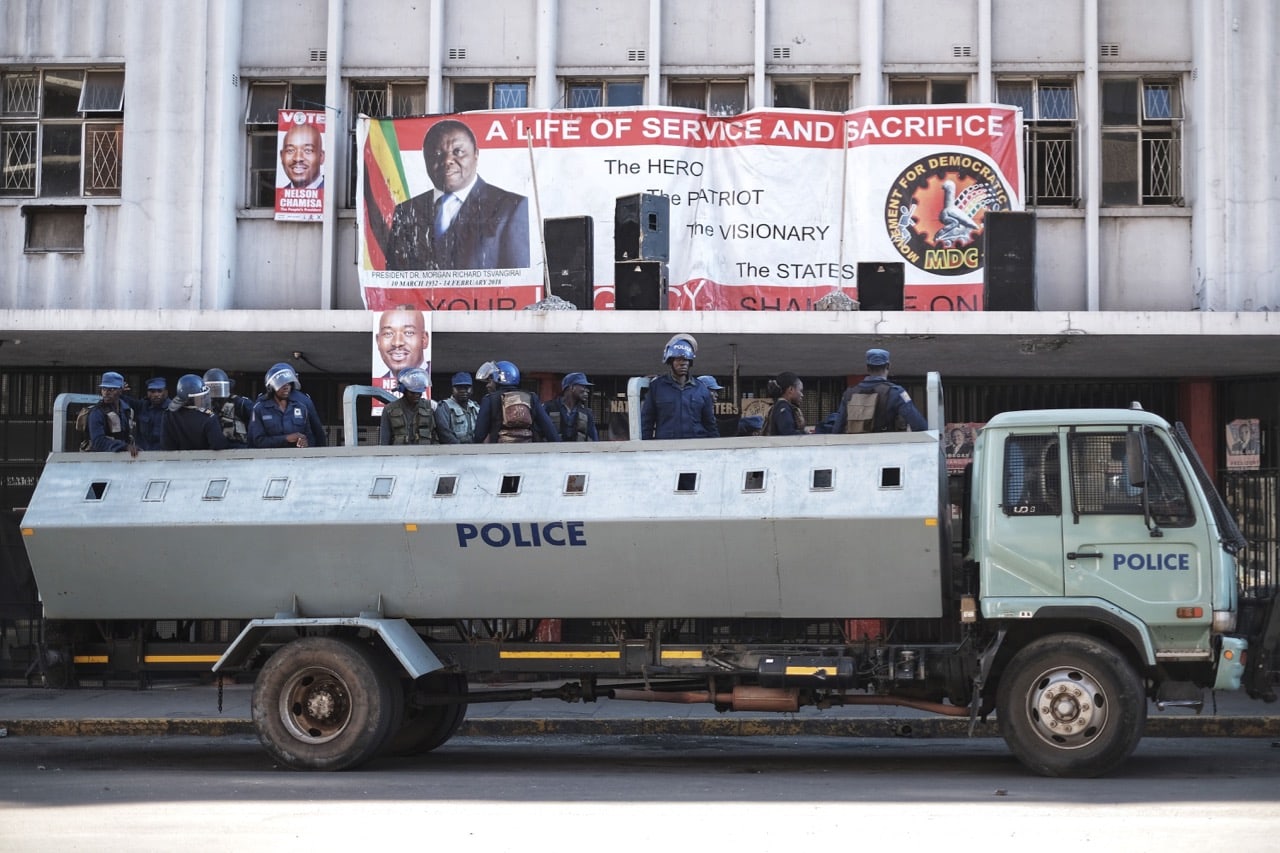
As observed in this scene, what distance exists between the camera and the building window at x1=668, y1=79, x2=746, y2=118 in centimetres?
1856

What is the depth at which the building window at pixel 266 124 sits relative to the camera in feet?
61.6

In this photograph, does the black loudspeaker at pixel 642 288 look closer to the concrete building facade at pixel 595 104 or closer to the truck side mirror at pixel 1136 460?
the concrete building facade at pixel 595 104

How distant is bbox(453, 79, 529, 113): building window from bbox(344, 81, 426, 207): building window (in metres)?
0.45

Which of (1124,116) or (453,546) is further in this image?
(1124,116)

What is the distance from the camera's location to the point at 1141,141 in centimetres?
1827

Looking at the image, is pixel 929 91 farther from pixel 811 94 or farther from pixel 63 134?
pixel 63 134

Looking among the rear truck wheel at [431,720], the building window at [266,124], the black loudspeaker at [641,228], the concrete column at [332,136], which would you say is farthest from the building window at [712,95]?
the rear truck wheel at [431,720]

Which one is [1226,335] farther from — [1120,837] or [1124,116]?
[1120,837]

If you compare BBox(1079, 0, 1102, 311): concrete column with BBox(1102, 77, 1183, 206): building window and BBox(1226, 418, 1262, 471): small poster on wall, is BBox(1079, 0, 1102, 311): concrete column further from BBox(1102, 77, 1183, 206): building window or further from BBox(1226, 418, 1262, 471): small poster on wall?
BBox(1226, 418, 1262, 471): small poster on wall

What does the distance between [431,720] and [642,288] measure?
19.0 feet

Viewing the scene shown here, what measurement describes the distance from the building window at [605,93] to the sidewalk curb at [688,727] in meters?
8.01

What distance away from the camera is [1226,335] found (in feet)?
51.1

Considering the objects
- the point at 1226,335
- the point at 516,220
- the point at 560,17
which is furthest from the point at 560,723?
the point at 560,17

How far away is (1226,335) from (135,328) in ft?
36.7
